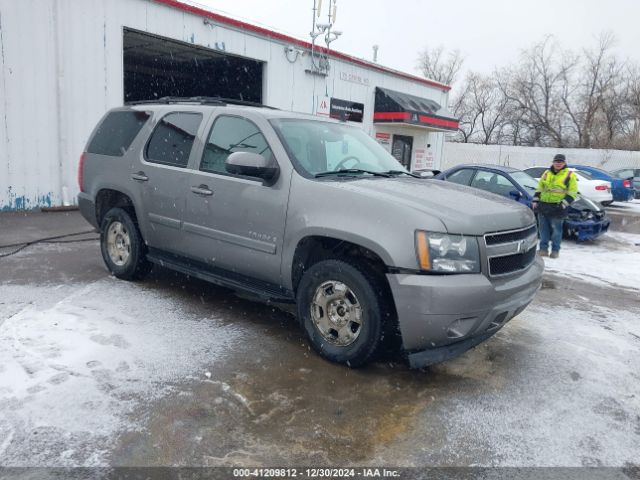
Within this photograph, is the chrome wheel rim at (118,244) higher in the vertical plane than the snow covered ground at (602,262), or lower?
higher

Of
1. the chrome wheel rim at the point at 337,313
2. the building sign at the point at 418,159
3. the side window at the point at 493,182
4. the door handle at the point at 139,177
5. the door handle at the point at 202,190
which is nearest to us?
the chrome wheel rim at the point at 337,313

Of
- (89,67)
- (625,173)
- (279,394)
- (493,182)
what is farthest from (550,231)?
(625,173)

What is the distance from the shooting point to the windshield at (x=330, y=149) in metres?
4.21

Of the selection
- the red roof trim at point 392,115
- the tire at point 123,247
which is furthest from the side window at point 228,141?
the red roof trim at point 392,115

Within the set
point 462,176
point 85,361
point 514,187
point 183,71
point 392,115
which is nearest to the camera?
point 85,361

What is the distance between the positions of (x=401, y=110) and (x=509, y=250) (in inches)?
622

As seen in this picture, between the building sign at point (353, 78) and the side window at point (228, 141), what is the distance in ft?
43.9

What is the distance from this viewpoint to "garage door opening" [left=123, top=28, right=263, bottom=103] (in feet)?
48.5

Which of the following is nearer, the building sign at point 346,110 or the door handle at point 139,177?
the door handle at point 139,177

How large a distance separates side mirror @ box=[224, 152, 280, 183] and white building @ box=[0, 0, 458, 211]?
7.95 meters

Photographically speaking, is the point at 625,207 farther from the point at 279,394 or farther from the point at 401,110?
the point at 279,394

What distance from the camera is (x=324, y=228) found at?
3.68m

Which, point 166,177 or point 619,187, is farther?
point 619,187

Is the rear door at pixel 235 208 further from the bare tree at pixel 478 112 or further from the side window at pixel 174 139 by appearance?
the bare tree at pixel 478 112
